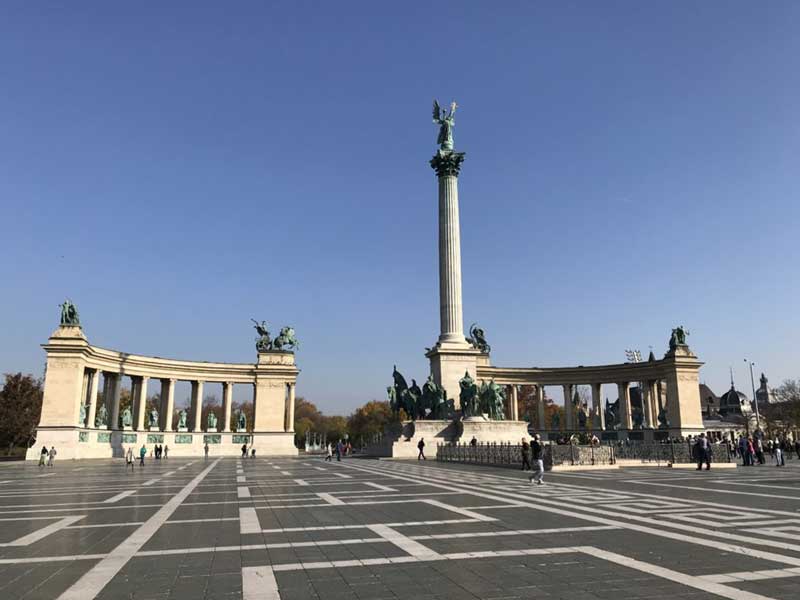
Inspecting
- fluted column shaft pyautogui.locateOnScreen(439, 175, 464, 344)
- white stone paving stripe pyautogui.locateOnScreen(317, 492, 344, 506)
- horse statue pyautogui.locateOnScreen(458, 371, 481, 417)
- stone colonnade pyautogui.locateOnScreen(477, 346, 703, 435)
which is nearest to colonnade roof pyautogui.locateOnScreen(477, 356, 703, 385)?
stone colonnade pyautogui.locateOnScreen(477, 346, 703, 435)

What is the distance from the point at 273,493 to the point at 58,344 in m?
47.4

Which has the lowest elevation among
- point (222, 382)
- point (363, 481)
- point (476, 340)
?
point (363, 481)

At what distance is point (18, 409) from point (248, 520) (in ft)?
223

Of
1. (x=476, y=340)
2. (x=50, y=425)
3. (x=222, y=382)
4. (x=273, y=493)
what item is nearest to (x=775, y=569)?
(x=273, y=493)

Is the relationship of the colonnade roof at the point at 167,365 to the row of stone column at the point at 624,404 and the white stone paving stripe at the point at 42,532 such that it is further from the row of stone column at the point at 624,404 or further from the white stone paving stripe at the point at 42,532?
the white stone paving stripe at the point at 42,532

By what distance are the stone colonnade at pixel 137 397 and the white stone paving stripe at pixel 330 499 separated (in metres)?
45.7

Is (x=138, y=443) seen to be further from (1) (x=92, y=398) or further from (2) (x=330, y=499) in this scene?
(2) (x=330, y=499)

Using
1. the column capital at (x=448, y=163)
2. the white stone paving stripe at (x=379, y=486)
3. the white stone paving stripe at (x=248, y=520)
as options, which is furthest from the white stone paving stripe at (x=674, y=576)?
the column capital at (x=448, y=163)

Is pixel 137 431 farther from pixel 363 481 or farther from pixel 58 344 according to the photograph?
pixel 363 481

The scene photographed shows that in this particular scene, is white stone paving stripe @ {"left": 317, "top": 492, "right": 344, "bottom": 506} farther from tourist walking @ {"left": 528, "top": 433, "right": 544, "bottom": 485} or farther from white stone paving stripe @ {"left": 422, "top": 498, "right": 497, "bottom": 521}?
tourist walking @ {"left": 528, "top": 433, "right": 544, "bottom": 485}

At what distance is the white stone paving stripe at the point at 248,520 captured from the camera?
12.7m

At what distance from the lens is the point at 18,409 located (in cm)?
6812

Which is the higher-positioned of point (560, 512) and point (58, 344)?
point (58, 344)

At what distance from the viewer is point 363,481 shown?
25.6m
